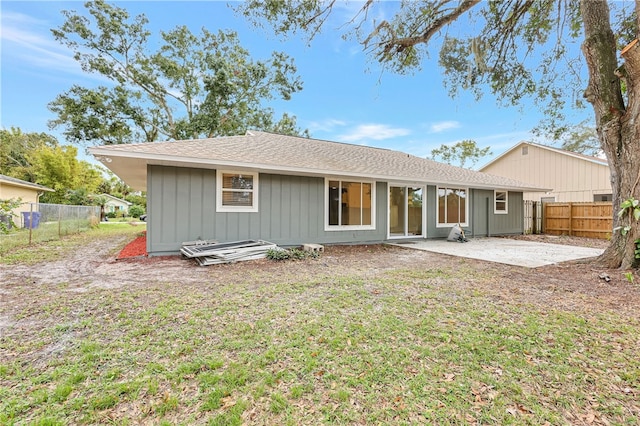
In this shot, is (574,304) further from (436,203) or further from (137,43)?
(137,43)

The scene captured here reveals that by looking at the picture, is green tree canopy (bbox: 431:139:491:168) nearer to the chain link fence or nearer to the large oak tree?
the large oak tree

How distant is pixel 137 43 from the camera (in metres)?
15.7

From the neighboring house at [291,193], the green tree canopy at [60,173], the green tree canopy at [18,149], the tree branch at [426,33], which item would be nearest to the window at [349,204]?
the neighboring house at [291,193]

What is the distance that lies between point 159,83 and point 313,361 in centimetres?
1960

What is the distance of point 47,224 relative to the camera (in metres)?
10.4

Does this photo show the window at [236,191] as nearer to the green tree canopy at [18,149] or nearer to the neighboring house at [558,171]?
the neighboring house at [558,171]

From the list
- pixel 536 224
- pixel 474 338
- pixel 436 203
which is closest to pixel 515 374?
pixel 474 338

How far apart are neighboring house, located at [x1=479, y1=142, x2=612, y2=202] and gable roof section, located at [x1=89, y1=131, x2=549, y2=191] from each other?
678 centimetres

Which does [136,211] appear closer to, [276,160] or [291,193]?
[291,193]

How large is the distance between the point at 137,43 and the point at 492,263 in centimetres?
1991

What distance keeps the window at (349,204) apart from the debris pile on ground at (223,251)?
258cm

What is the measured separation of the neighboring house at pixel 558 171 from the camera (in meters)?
15.1

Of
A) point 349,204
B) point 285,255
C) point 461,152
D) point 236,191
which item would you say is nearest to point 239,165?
point 236,191

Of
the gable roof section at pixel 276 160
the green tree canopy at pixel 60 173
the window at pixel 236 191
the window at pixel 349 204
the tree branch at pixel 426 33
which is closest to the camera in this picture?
the gable roof section at pixel 276 160
